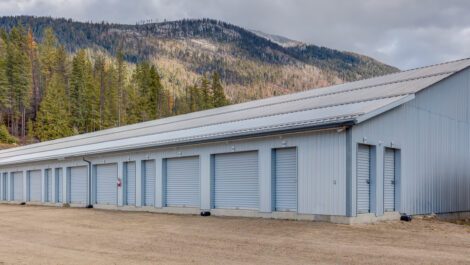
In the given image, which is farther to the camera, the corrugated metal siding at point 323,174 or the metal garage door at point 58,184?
the metal garage door at point 58,184

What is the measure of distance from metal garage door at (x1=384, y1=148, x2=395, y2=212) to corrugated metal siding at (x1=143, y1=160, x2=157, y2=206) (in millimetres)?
12210

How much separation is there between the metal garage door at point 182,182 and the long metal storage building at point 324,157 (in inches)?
2.0

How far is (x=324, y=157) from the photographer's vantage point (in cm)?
1900

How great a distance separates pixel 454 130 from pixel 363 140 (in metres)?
7.84

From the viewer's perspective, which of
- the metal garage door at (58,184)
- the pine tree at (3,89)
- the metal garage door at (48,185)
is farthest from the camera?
the pine tree at (3,89)

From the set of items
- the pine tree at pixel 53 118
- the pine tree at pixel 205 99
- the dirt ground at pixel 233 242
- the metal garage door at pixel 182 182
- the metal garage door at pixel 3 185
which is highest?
the pine tree at pixel 205 99

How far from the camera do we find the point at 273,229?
17562 millimetres

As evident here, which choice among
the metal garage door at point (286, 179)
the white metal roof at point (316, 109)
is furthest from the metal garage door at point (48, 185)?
the metal garage door at point (286, 179)

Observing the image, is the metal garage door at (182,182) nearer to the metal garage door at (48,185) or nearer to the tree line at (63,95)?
the metal garage door at (48,185)

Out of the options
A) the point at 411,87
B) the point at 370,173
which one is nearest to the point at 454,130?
the point at 411,87

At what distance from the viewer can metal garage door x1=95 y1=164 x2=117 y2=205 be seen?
102 ft

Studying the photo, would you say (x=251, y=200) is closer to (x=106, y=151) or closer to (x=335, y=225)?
(x=335, y=225)

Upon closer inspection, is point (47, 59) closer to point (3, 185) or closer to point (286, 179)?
point (3, 185)

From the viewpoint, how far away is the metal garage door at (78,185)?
34125 mm
